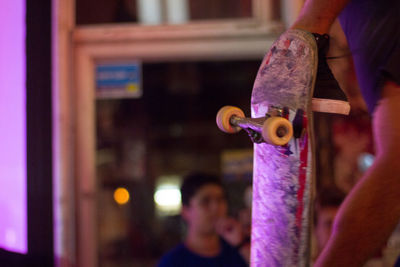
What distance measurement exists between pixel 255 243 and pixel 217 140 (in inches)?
133

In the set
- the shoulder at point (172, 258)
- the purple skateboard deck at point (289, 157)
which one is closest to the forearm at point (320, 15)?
the purple skateboard deck at point (289, 157)

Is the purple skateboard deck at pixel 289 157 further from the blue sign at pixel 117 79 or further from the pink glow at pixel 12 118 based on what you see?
the blue sign at pixel 117 79

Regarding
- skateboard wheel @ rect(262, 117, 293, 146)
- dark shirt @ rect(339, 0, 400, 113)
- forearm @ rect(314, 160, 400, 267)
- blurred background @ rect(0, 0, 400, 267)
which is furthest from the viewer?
blurred background @ rect(0, 0, 400, 267)

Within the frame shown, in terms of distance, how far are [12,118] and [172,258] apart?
1087mm

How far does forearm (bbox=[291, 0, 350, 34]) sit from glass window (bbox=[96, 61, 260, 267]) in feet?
6.55

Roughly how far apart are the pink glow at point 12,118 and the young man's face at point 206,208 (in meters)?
0.92

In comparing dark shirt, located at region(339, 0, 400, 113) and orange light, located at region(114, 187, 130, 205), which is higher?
dark shirt, located at region(339, 0, 400, 113)

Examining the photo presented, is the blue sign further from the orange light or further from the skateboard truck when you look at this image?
the skateboard truck

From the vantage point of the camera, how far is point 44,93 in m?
2.55

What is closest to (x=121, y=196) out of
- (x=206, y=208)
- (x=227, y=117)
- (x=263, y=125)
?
(x=206, y=208)

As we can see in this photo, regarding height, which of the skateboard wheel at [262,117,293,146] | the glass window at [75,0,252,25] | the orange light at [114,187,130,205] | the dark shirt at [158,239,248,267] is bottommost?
the dark shirt at [158,239,248,267]

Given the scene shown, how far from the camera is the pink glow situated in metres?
2.40

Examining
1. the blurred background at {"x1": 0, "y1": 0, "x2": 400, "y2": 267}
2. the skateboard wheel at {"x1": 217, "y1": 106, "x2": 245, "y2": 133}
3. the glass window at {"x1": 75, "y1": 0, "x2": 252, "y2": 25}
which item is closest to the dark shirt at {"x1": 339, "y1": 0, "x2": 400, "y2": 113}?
the skateboard wheel at {"x1": 217, "y1": 106, "x2": 245, "y2": 133}

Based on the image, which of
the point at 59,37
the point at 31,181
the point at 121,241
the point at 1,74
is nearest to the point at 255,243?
the point at 31,181
